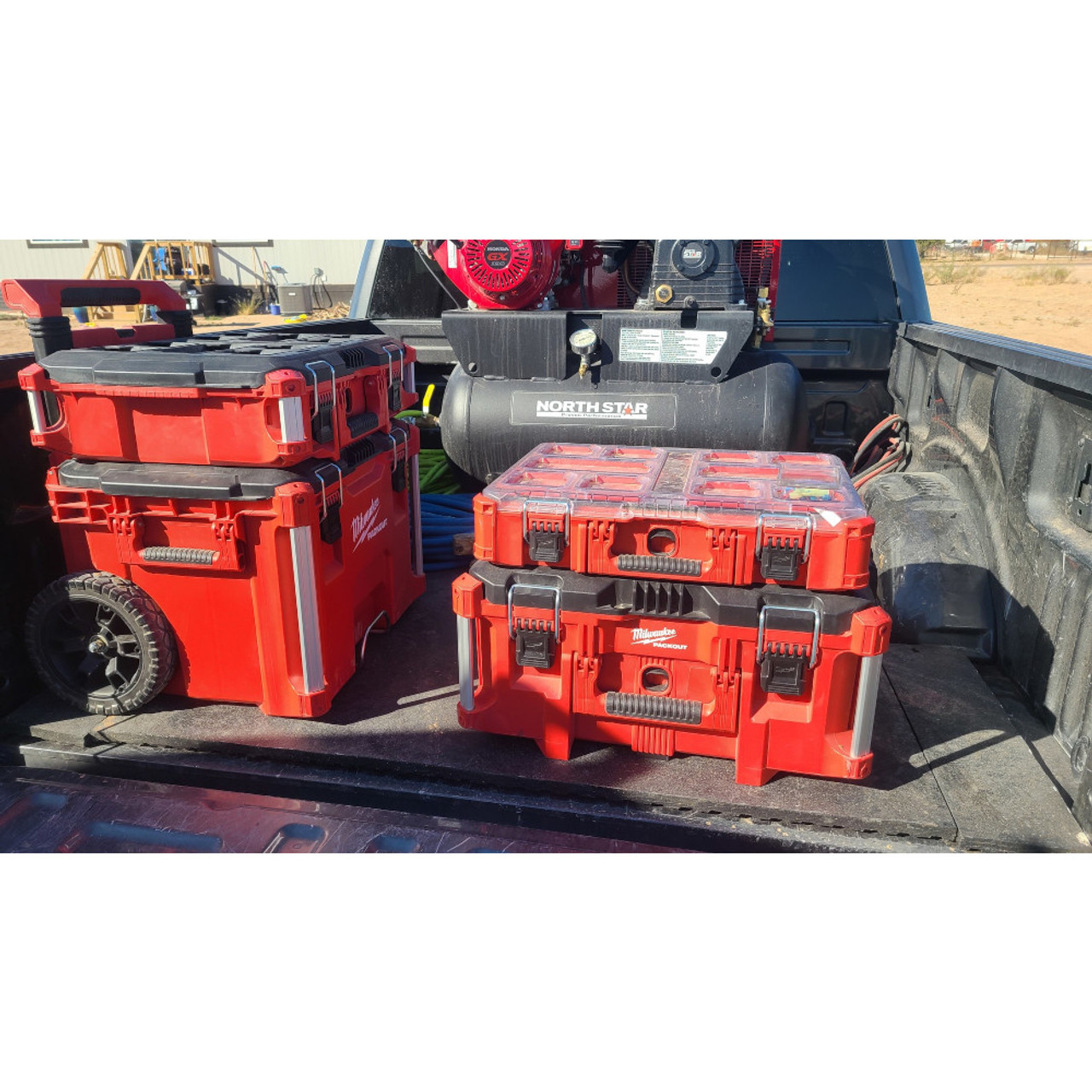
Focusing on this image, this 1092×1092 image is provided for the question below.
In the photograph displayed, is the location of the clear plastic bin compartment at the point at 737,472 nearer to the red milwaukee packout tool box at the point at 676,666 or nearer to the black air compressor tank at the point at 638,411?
the red milwaukee packout tool box at the point at 676,666

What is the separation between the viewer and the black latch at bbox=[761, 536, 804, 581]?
231 cm

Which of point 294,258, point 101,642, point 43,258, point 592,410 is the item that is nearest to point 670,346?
point 592,410

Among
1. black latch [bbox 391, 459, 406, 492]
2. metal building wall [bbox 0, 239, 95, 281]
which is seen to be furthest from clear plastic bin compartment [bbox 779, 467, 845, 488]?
metal building wall [bbox 0, 239, 95, 281]

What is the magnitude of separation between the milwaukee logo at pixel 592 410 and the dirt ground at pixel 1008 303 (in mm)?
11766

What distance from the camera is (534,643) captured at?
2.57 metres

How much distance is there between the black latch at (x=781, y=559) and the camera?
91.0 inches

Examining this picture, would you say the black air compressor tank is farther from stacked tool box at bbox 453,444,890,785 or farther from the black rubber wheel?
the black rubber wheel

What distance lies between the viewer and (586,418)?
4074 millimetres

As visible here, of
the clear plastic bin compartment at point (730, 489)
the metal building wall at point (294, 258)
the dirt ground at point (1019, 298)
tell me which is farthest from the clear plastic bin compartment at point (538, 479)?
the metal building wall at point (294, 258)

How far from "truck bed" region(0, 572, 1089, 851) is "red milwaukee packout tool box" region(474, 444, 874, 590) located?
0.66 m

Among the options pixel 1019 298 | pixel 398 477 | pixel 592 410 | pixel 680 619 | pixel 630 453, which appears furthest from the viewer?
pixel 1019 298

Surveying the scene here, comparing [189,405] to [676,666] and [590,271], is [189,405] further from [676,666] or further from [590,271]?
[590,271]

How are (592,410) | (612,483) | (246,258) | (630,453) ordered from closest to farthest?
(612,483)
(630,453)
(592,410)
(246,258)

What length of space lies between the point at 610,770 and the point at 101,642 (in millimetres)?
1858
